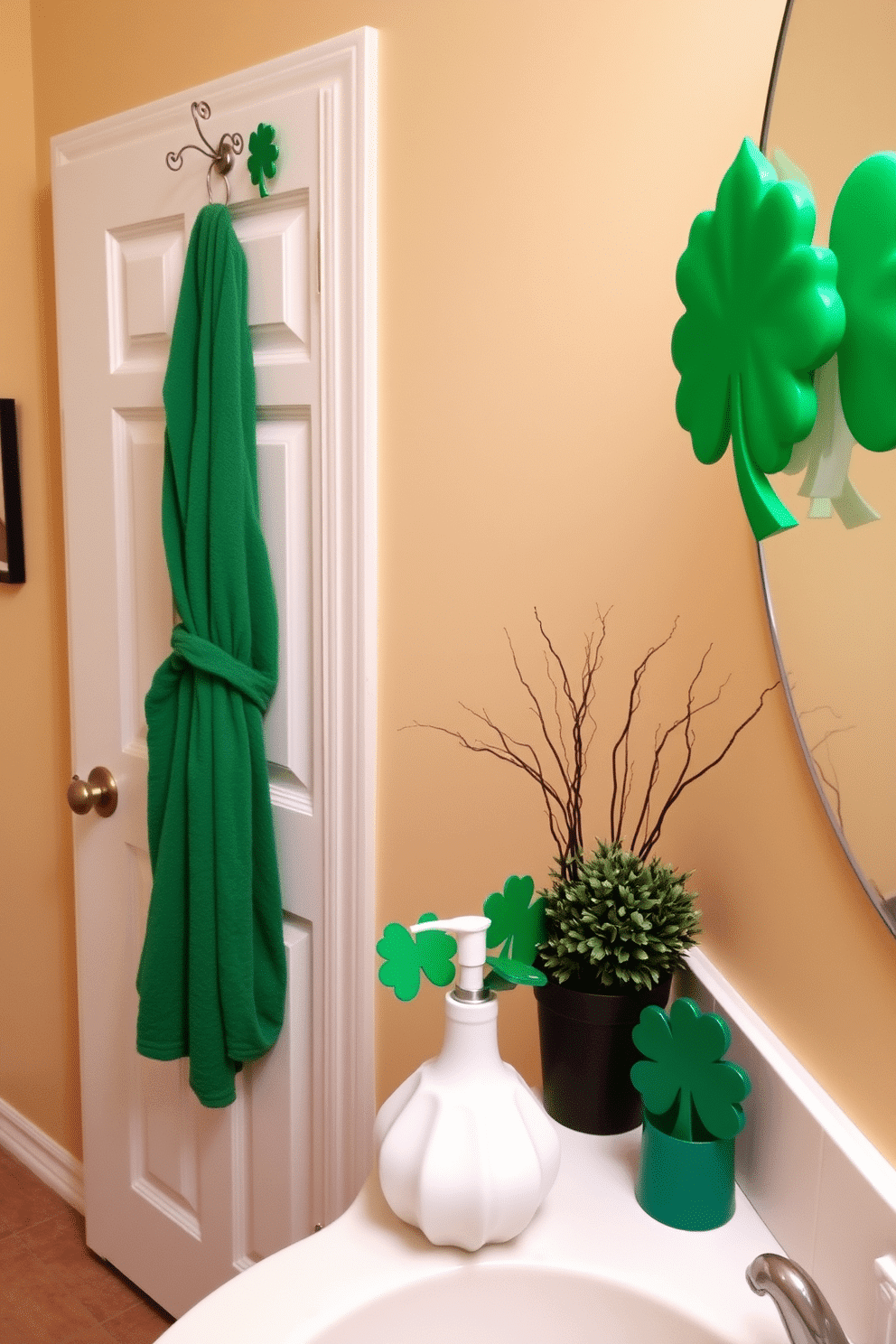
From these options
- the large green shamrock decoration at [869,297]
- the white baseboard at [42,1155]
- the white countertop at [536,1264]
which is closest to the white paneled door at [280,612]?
the white baseboard at [42,1155]

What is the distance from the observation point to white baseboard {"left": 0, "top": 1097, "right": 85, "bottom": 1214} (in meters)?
2.16

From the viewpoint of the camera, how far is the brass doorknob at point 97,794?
1818 millimetres

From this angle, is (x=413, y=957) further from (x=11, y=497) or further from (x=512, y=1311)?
(x=11, y=497)

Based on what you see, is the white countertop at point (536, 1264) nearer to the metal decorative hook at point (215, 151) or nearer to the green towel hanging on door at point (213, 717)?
the green towel hanging on door at point (213, 717)

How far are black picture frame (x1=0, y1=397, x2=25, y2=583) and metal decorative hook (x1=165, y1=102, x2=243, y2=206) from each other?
0.68 m

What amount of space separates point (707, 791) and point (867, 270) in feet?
1.88

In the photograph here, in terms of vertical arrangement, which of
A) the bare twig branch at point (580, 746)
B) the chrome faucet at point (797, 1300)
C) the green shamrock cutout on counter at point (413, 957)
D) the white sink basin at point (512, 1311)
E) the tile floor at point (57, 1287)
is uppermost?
the bare twig branch at point (580, 746)

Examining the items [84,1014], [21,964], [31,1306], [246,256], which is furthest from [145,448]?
[31,1306]

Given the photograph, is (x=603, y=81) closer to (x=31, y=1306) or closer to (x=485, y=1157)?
(x=485, y=1157)

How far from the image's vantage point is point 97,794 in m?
1.83

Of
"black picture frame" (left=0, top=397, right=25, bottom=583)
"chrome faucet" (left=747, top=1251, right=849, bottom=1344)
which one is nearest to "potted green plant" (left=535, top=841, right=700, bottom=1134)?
"chrome faucet" (left=747, top=1251, right=849, bottom=1344)

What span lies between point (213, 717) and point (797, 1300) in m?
1.08

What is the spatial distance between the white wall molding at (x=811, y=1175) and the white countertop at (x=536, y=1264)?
0.12 feet

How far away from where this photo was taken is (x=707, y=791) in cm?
103
